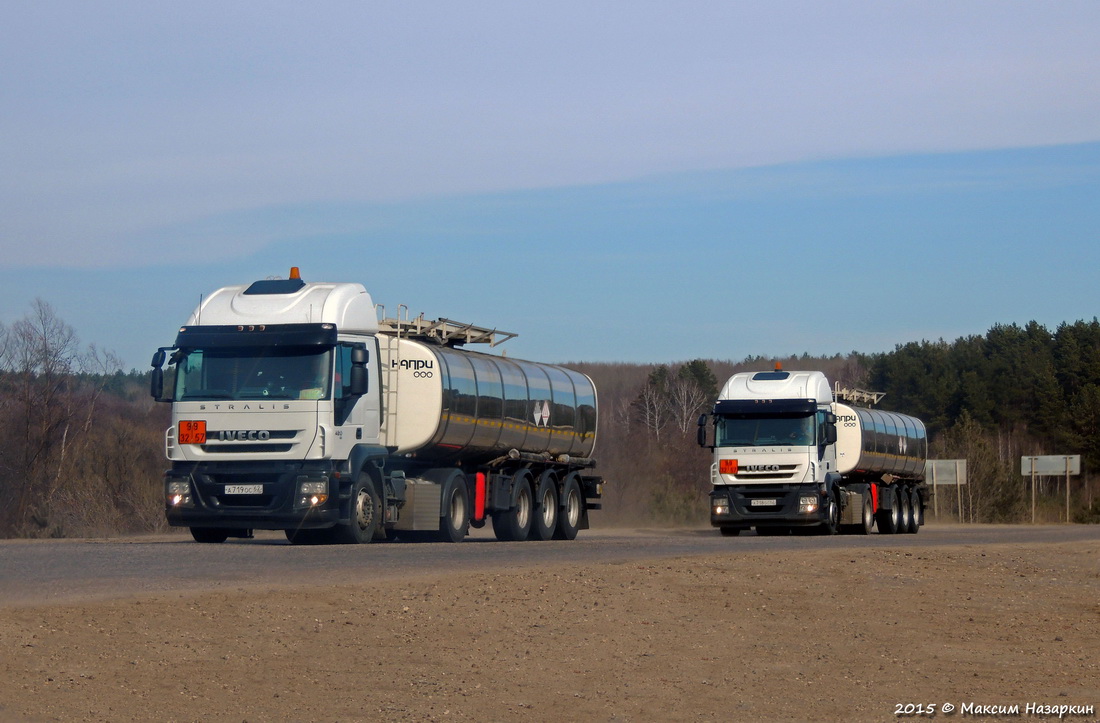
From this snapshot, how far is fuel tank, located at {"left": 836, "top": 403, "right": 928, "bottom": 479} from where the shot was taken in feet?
120

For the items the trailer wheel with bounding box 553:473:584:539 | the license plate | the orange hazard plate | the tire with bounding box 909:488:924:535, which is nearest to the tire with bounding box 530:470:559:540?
the trailer wheel with bounding box 553:473:584:539

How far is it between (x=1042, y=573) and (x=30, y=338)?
49972 millimetres

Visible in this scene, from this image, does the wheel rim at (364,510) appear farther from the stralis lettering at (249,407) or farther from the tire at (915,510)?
the tire at (915,510)

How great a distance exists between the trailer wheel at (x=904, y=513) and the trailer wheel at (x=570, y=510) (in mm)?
15043

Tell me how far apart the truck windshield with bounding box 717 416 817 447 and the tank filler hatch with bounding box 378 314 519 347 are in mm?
6733

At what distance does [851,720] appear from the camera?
9273 mm

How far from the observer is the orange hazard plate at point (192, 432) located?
20516 mm

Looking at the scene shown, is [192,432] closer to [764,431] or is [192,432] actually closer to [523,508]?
[523,508]

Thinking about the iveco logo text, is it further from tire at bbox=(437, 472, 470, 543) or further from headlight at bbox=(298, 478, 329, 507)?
tire at bbox=(437, 472, 470, 543)

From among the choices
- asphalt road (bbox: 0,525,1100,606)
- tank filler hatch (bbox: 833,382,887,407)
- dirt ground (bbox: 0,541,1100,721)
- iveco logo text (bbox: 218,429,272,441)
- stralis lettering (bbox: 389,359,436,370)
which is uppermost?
tank filler hatch (bbox: 833,382,887,407)

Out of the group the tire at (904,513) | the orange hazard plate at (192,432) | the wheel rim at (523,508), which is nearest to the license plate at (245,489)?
the orange hazard plate at (192,432)

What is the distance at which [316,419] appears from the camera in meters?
20.2

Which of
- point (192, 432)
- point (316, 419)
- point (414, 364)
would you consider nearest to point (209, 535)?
point (192, 432)

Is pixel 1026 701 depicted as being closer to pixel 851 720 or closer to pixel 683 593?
pixel 851 720
